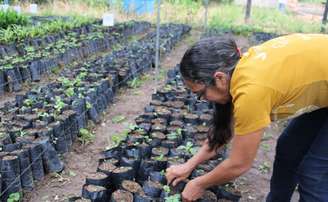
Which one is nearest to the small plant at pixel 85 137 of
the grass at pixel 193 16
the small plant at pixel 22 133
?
the small plant at pixel 22 133

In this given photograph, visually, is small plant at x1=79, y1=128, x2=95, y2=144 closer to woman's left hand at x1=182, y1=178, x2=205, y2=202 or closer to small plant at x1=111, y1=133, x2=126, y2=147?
small plant at x1=111, y1=133, x2=126, y2=147

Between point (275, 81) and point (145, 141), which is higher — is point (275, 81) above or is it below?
above

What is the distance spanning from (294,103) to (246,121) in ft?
0.99

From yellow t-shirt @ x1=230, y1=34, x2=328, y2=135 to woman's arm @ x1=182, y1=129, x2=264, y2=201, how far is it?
0.13 ft

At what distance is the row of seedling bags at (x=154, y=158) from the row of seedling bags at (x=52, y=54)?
2430 millimetres

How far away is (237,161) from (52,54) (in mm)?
5997

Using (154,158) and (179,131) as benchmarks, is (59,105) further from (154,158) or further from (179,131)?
(154,158)

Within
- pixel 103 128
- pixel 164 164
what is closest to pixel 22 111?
pixel 103 128

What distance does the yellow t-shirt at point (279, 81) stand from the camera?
5.38ft

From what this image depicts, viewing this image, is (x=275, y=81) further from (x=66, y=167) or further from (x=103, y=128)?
(x=103, y=128)

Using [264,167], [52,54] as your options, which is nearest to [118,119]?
[264,167]

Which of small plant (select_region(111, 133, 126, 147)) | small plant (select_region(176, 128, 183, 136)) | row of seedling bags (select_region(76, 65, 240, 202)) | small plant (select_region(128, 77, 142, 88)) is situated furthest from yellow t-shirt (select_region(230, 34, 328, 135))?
small plant (select_region(128, 77, 142, 88))

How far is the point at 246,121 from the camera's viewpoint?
5.41ft

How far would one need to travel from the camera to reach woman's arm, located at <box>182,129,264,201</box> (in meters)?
1.69
